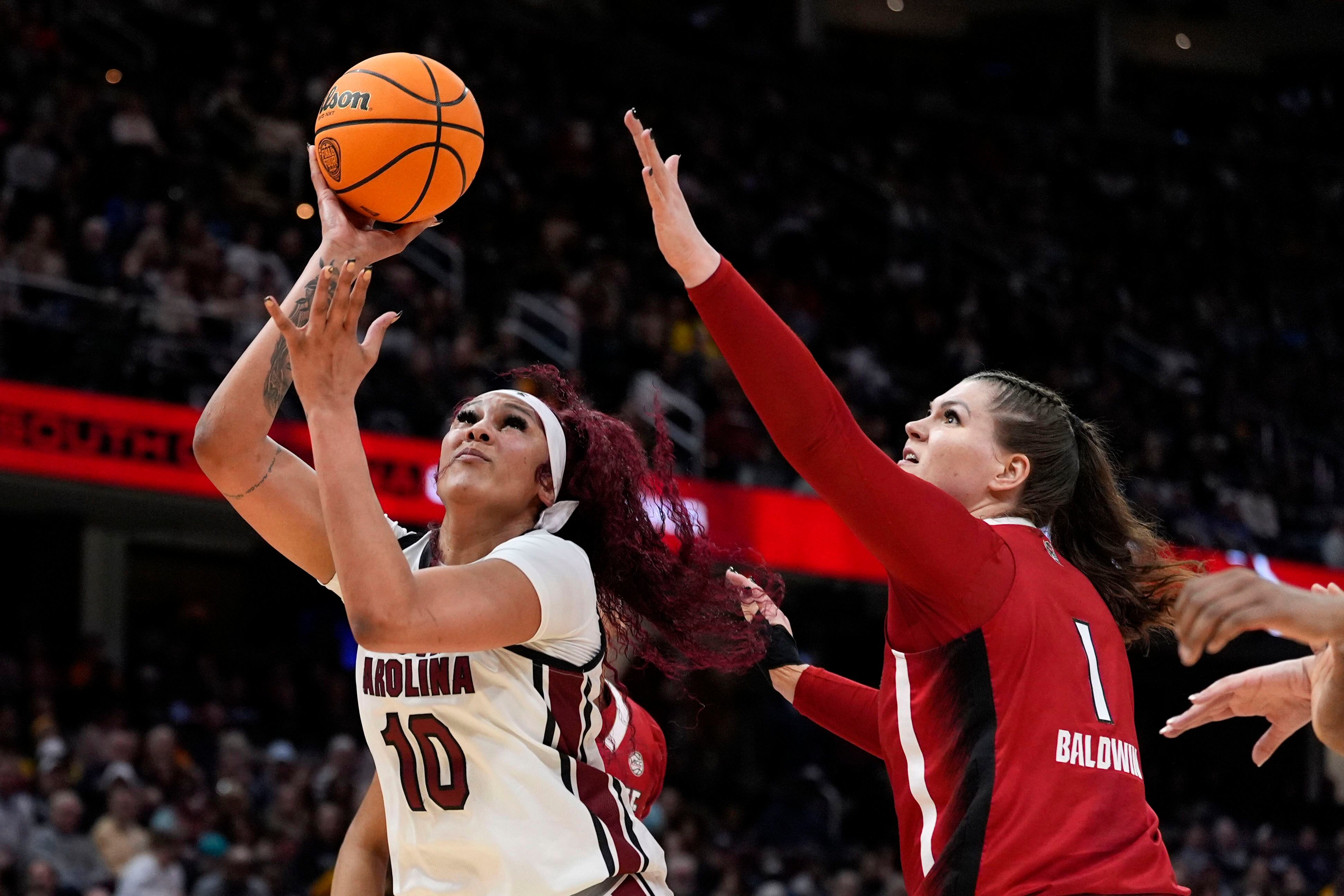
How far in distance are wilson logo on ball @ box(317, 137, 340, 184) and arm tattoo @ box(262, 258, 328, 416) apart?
0.30 m

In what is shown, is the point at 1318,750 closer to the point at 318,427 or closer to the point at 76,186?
the point at 76,186

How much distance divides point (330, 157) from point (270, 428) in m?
0.65

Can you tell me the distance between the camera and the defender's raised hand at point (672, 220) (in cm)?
287

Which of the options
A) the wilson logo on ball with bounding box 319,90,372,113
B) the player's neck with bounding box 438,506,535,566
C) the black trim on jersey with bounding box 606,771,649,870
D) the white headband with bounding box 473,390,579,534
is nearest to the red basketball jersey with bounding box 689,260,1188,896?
the black trim on jersey with bounding box 606,771,649,870

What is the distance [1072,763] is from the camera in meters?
3.00

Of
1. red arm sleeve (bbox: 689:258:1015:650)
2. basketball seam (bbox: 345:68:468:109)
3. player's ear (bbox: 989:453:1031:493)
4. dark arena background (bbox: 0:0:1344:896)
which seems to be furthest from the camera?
dark arena background (bbox: 0:0:1344:896)

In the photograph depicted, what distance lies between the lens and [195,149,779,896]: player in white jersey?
2.86m

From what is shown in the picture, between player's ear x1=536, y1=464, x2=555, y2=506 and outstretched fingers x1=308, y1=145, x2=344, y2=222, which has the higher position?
outstretched fingers x1=308, y1=145, x2=344, y2=222

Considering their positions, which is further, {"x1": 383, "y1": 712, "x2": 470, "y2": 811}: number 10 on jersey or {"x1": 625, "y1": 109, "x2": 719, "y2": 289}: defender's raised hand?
{"x1": 383, "y1": 712, "x2": 470, "y2": 811}: number 10 on jersey

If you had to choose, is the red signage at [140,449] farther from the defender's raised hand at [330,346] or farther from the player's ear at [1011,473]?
the defender's raised hand at [330,346]

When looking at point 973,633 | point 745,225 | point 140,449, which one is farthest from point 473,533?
point 745,225

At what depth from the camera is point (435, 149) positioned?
152 inches

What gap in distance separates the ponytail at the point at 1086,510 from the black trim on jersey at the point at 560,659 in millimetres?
915

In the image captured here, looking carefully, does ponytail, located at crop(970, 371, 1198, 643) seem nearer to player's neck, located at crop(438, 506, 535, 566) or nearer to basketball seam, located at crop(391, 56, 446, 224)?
player's neck, located at crop(438, 506, 535, 566)
